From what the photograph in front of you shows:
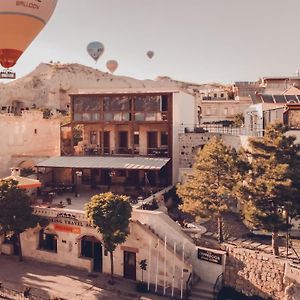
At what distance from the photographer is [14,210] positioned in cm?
2548

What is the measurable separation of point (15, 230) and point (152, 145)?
1658cm

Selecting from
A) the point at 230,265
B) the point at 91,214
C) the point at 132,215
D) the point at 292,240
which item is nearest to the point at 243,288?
the point at 230,265

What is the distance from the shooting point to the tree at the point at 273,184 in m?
21.2

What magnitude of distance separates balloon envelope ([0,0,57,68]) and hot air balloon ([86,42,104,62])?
1888 inches

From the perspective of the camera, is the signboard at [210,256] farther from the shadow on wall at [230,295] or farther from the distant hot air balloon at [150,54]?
the distant hot air balloon at [150,54]

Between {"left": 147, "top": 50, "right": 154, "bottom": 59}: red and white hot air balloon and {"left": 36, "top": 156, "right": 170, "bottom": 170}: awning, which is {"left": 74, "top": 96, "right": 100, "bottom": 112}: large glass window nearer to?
{"left": 36, "top": 156, "right": 170, "bottom": 170}: awning

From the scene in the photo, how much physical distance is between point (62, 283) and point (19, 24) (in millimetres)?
17790

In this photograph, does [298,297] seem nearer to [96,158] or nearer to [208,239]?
[208,239]

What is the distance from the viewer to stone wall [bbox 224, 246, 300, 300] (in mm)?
20625

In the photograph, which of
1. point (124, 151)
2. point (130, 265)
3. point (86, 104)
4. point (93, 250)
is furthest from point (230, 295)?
point (86, 104)

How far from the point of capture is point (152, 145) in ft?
124

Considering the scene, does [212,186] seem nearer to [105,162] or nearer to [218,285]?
[218,285]

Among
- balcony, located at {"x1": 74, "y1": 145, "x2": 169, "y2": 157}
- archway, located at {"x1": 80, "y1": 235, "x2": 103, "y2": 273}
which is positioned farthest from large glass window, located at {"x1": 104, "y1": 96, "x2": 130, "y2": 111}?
archway, located at {"x1": 80, "y1": 235, "x2": 103, "y2": 273}

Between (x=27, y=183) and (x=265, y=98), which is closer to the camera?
(x=27, y=183)
